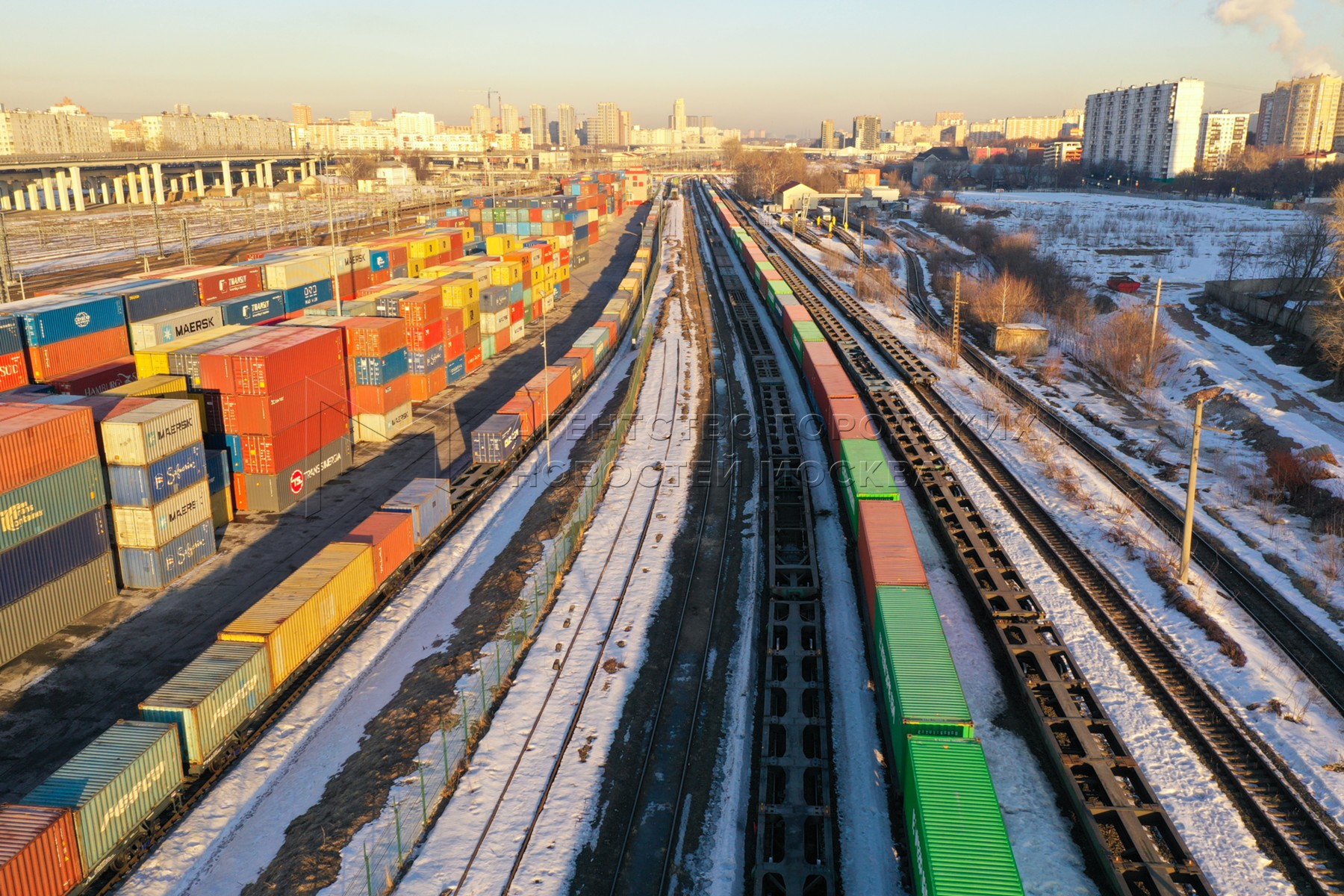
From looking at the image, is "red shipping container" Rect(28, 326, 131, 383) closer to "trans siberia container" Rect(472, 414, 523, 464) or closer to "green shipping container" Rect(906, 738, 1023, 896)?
"trans siberia container" Rect(472, 414, 523, 464)

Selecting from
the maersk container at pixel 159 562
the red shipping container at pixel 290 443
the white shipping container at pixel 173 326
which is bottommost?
the maersk container at pixel 159 562

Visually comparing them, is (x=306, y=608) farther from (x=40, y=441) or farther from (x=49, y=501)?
(x=40, y=441)

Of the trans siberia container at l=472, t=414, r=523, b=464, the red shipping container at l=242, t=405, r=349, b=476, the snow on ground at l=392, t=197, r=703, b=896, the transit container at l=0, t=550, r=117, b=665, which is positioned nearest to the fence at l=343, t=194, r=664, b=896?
the snow on ground at l=392, t=197, r=703, b=896

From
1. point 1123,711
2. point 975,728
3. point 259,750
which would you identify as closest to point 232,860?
point 259,750

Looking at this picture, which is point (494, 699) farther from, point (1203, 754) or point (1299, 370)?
point (1299, 370)

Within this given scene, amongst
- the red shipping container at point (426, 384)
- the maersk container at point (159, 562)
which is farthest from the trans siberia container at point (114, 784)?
the red shipping container at point (426, 384)

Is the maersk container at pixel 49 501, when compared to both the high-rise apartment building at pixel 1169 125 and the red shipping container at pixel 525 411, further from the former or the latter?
the high-rise apartment building at pixel 1169 125
